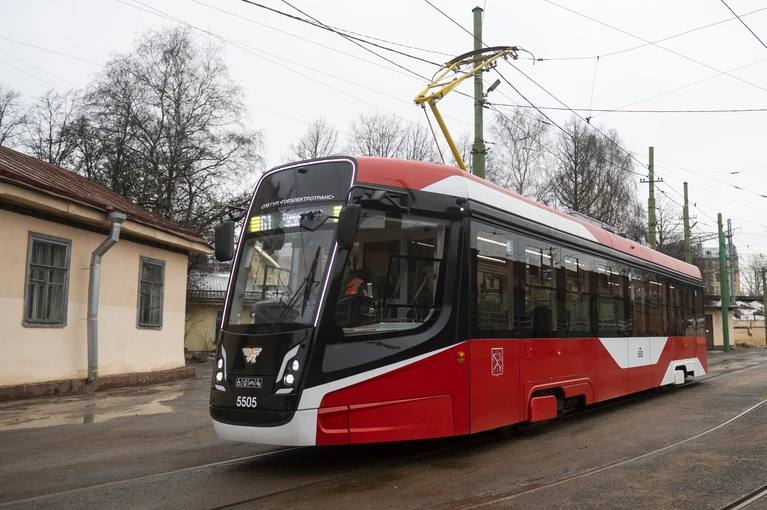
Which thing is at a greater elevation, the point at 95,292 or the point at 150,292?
the point at 150,292

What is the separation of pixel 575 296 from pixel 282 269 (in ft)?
16.3

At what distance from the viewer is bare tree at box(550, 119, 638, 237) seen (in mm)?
35344

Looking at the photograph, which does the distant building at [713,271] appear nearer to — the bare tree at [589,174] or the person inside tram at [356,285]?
the bare tree at [589,174]

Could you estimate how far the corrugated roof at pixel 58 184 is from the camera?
39.9 ft

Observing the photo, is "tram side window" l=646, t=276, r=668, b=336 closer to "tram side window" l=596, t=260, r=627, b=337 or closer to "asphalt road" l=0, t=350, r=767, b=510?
"tram side window" l=596, t=260, r=627, b=337

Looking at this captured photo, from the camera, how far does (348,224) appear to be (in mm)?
5973

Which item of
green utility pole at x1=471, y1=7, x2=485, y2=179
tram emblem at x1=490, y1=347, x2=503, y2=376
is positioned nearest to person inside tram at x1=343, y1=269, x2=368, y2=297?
tram emblem at x1=490, y1=347, x2=503, y2=376

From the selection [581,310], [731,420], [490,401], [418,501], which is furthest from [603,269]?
[418,501]

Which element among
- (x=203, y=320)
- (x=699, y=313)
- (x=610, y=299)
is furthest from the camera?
(x=203, y=320)

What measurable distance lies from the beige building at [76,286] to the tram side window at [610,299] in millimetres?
10331

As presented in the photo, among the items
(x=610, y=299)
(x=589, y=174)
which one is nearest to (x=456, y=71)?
(x=610, y=299)

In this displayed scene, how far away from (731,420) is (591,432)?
2.53 metres

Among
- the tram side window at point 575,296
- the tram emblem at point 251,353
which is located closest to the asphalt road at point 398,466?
the tram emblem at point 251,353

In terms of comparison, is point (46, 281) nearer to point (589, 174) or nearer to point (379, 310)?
point (379, 310)
